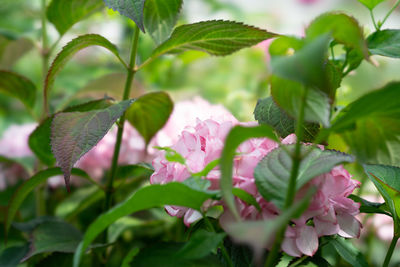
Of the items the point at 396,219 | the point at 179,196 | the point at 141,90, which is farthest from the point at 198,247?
the point at 141,90

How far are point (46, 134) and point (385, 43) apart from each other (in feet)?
1.16

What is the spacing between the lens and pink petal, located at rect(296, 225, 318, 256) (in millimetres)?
276

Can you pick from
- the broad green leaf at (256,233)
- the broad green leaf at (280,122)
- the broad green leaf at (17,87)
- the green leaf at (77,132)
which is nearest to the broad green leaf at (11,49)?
the broad green leaf at (17,87)

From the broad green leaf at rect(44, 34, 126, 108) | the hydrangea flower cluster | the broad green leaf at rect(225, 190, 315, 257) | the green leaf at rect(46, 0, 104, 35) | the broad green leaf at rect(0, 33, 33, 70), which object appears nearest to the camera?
the broad green leaf at rect(225, 190, 315, 257)

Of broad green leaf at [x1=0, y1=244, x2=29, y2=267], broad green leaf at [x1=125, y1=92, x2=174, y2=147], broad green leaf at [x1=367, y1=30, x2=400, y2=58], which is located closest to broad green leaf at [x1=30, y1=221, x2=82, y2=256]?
broad green leaf at [x1=0, y1=244, x2=29, y2=267]

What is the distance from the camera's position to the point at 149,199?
26 cm

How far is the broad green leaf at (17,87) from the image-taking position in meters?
0.54

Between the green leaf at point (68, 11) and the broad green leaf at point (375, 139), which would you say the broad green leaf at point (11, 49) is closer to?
the green leaf at point (68, 11)

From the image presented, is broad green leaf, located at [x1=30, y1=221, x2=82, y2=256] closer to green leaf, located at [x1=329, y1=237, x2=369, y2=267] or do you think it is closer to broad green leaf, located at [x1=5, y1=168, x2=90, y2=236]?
broad green leaf, located at [x1=5, y1=168, x2=90, y2=236]

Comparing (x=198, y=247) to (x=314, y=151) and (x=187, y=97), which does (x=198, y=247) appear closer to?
(x=314, y=151)

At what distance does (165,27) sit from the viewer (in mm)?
410

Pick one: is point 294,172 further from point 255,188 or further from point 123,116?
point 123,116

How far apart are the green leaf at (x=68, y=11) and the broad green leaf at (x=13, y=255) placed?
0.26m

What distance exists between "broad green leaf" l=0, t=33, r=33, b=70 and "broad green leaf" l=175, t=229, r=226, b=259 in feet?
1.59
